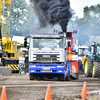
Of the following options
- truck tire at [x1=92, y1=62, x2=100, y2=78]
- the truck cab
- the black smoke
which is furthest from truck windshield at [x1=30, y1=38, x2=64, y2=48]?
the black smoke

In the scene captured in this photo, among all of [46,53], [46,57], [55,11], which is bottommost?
[46,57]

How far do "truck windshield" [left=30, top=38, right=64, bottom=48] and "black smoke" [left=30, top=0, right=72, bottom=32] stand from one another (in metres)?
9.11

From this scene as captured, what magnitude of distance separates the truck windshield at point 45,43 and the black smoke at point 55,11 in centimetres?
911

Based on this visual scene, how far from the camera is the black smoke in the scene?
95.2ft

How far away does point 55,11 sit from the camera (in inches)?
1153

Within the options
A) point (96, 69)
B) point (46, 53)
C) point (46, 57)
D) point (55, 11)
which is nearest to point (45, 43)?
point (46, 53)

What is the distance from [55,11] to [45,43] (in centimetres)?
973

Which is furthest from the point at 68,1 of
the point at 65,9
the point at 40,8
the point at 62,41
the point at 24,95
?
the point at 24,95

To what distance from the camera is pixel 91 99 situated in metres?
11.6

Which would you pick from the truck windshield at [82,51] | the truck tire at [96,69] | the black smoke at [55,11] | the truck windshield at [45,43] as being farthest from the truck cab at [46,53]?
the truck windshield at [82,51]

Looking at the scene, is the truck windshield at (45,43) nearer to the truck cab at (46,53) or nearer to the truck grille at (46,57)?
the truck cab at (46,53)

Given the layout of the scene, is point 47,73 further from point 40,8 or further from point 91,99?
point 40,8

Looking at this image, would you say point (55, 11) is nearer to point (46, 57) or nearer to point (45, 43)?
point (45, 43)

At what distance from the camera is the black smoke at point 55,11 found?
29.0m
